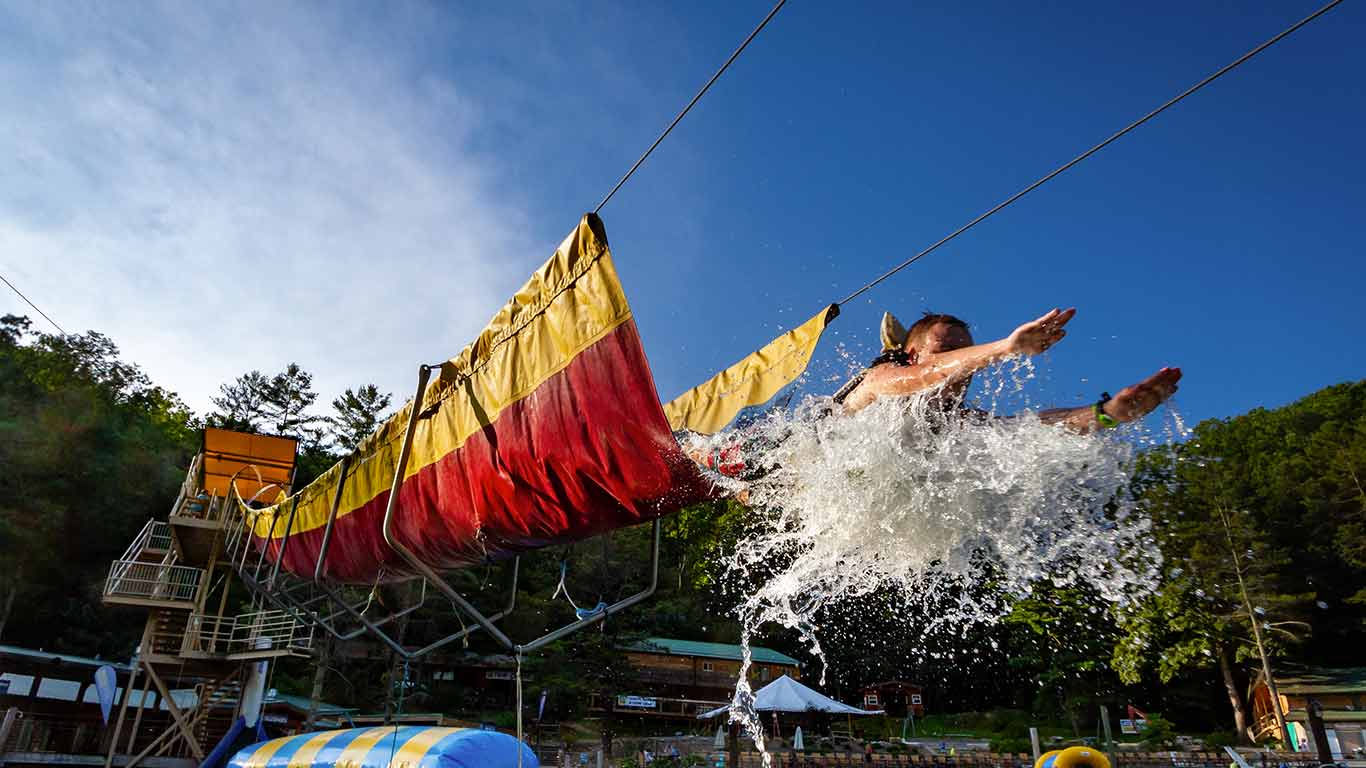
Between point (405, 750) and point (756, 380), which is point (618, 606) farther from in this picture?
point (405, 750)

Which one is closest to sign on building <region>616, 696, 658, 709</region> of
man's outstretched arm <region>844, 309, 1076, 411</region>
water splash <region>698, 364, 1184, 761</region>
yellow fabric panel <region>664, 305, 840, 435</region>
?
water splash <region>698, 364, 1184, 761</region>

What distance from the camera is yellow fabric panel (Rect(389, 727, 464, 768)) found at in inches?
232

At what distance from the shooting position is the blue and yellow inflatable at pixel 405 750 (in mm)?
5895

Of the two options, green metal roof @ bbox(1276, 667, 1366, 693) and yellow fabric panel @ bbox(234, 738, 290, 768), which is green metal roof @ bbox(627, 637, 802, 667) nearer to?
green metal roof @ bbox(1276, 667, 1366, 693)

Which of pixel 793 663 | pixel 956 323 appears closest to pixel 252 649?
pixel 956 323

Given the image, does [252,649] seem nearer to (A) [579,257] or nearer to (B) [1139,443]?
(A) [579,257]

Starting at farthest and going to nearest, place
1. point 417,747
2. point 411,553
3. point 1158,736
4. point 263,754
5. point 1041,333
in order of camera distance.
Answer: point 1158,736
point 263,754
point 417,747
point 411,553
point 1041,333

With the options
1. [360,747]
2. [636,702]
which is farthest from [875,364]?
[636,702]

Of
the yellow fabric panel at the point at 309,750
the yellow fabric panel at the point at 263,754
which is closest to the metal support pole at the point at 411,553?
the yellow fabric panel at the point at 309,750

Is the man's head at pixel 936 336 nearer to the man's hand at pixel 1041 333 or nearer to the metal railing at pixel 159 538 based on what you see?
the man's hand at pixel 1041 333

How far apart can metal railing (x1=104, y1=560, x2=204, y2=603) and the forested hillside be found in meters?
8.33

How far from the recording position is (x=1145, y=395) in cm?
193

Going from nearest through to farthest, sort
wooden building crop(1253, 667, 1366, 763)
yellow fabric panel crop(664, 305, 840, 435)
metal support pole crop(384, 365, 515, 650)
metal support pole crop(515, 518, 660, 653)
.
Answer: yellow fabric panel crop(664, 305, 840, 435), metal support pole crop(384, 365, 515, 650), metal support pole crop(515, 518, 660, 653), wooden building crop(1253, 667, 1366, 763)

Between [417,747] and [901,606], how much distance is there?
13029 mm
